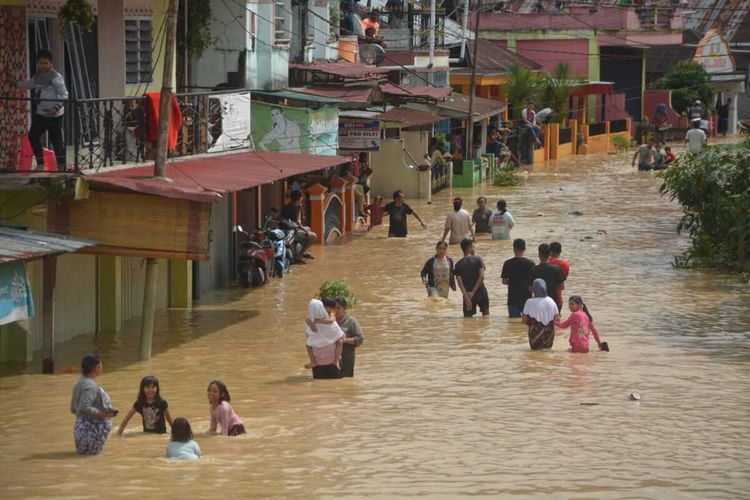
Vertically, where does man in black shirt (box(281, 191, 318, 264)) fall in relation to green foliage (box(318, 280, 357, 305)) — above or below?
above

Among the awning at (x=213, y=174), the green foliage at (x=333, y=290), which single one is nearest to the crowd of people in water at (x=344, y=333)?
the green foliage at (x=333, y=290)

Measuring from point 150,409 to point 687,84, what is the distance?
59944 mm

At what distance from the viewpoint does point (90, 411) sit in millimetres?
13883

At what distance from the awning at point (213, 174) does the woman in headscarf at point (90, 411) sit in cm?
479

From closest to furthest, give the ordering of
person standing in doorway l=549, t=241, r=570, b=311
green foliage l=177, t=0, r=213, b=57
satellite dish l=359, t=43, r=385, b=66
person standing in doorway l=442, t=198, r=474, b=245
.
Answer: person standing in doorway l=549, t=241, r=570, b=311, green foliage l=177, t=0, r=213, b=57, person standing in doorway l=442, t=198, r=474, b=245, satellite dish l=359, t=43, r=385, b=66

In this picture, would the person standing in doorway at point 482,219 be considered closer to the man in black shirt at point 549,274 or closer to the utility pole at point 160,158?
the man in black shirt at point 549,274

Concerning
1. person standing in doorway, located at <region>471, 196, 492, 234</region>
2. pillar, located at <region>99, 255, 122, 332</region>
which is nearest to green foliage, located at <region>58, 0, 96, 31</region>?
pillar, located at <region>99, 255, 122, 332</region>

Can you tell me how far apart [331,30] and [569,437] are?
2505cm

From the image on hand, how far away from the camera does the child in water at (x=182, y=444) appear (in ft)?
45.2

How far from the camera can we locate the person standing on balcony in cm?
1875

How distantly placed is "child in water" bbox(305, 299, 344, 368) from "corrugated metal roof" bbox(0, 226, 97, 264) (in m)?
2.91

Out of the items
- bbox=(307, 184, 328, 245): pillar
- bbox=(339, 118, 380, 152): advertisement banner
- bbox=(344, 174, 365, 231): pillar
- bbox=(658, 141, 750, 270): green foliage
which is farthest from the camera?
bbox=(339, 118, 380, 152): advertisement banner

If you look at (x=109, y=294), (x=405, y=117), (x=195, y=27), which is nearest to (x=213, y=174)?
(x=109, y=294)

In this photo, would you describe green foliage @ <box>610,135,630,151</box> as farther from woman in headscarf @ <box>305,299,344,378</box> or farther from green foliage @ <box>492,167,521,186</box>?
woman in headscarf @ <box>305,299,344,378</box>
